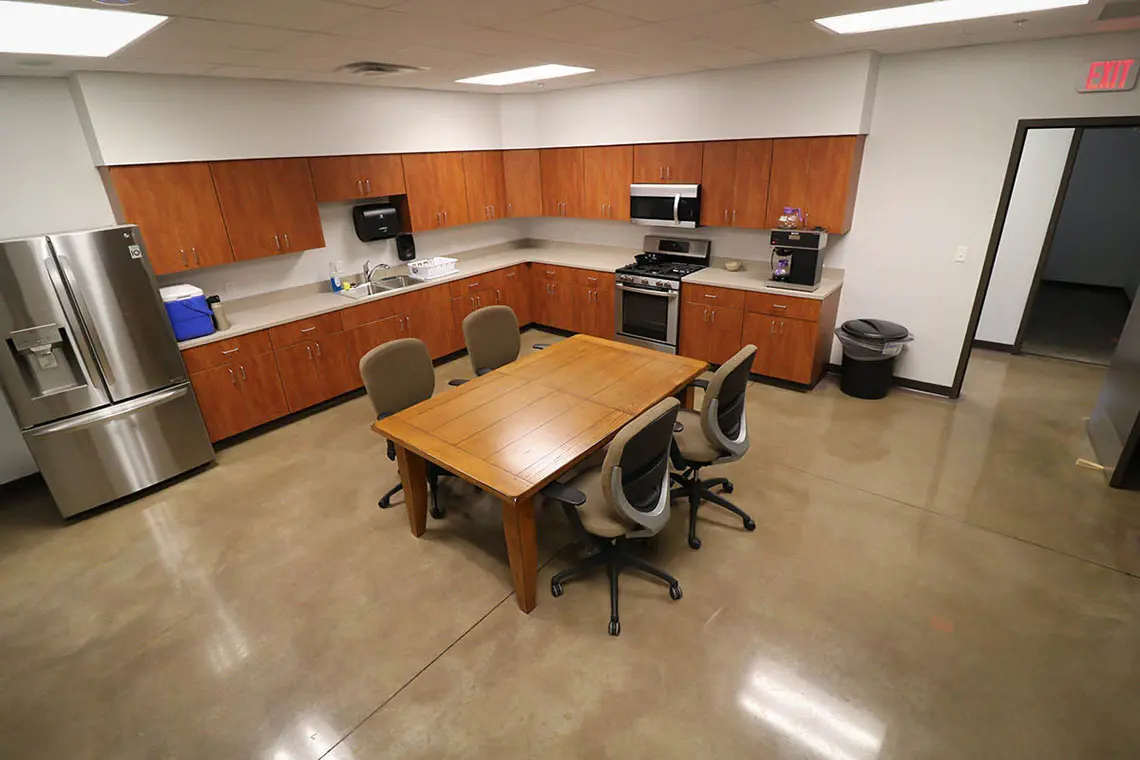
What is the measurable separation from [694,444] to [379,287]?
378 cm

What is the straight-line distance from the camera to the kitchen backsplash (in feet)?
14.7

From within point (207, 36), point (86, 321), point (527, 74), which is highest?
point (527, 74)

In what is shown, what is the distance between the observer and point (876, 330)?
4562 mm

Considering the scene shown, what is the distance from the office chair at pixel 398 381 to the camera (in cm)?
324

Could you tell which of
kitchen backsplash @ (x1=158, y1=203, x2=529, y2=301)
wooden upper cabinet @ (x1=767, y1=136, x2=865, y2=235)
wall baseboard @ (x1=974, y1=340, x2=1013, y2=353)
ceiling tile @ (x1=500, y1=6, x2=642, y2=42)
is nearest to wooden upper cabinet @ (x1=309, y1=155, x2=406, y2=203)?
kitchen backsplash @ (x1=158, y1=203, x2=529, y2=301)

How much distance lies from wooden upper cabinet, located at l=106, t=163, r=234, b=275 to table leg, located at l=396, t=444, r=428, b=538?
8.07 ft

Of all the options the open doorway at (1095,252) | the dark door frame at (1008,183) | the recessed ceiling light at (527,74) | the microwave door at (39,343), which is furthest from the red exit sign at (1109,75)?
the microwave door at (39,343)

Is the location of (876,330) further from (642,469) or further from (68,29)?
(68,29)

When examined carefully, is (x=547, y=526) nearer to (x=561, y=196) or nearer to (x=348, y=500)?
(x=348, y=500)

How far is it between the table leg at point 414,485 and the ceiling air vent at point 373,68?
8.84 ft

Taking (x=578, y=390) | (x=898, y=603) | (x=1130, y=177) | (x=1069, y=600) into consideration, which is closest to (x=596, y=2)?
Result: (x=578, y=390)

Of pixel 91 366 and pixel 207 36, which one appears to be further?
pixel 91 366

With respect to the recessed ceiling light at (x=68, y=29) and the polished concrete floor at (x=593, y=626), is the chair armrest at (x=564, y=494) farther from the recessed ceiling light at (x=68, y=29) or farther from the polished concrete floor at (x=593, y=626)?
the recessed ceiling light at (x=68, y=29)

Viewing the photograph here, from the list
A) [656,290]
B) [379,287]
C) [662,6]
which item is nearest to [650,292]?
[656,290]
